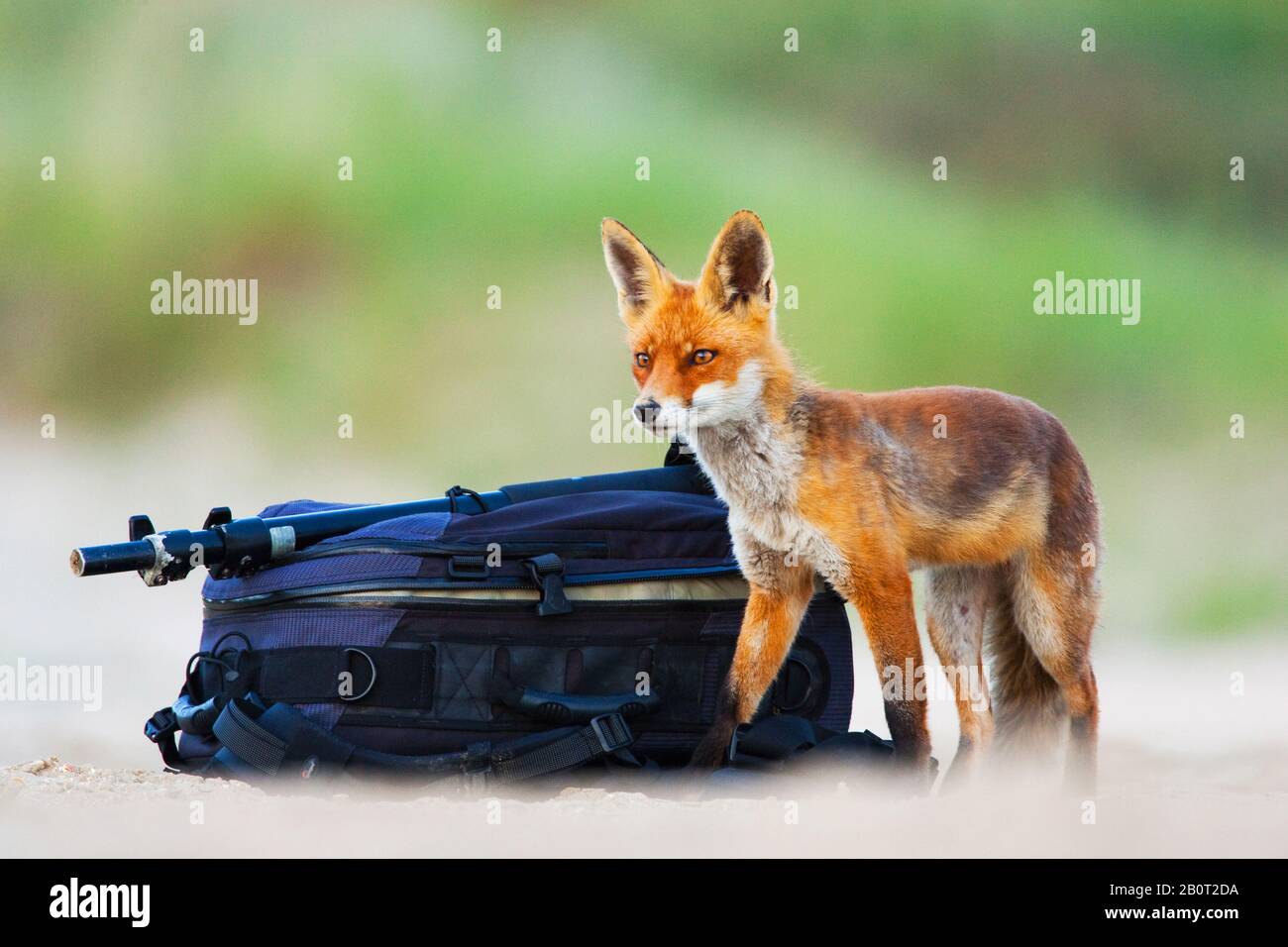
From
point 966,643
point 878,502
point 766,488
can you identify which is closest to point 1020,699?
point 966,643

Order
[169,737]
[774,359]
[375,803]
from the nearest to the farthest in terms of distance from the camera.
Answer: [375,803] → [774,359] → [169,737]

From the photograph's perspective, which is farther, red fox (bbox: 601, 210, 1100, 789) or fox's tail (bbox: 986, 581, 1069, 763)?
fox's tail (bbox: 986, 581, 1069, 763)

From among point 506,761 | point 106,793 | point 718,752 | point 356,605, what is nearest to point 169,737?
point 106,793

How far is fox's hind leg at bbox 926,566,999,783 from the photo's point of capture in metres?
3.50

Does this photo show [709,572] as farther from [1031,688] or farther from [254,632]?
[254,632]

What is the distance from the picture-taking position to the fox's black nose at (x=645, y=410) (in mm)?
2951

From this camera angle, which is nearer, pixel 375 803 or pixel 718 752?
pixel 375 803

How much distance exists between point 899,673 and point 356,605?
125cm

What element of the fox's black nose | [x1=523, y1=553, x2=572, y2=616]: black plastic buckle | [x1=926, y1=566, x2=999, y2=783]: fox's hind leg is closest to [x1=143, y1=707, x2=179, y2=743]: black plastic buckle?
[x1=523, y1=553, x2=572, y2=616]: black plastic buckle

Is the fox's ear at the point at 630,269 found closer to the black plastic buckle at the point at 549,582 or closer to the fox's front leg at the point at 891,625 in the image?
the black plastic buckle at the point at 549,582

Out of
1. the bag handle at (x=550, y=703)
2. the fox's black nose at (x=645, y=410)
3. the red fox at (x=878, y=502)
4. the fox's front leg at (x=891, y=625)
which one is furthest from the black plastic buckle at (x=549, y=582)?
the fox's front leg at (x=891, y=625)

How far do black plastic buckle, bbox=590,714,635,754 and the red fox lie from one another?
181 millimetres

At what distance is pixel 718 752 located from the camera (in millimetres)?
3227

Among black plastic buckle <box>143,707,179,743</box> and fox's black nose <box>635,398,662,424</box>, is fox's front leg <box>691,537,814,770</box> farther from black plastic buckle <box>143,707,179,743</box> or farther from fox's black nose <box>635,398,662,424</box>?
black plastic buckle <box>143,707,179,743</box>
